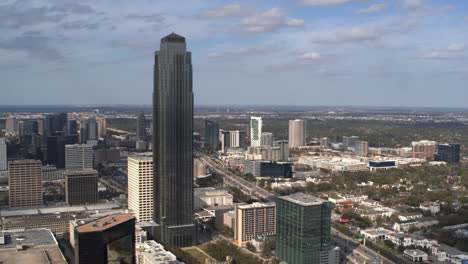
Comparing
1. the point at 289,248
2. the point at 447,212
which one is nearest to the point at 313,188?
the point at 447,212

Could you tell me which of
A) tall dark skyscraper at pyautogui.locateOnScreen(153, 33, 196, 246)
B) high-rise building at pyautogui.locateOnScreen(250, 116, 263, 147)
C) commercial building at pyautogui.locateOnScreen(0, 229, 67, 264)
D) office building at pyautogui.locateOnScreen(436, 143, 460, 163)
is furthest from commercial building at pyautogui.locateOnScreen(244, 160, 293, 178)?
commercial building at pyautogui.locateOnScreen(0, 229, 67, 264)

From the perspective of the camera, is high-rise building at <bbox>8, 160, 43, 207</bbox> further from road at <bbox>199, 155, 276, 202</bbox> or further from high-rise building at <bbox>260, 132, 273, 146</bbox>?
high-rise building at <bbox>260, 132, 273, 146</bbox>

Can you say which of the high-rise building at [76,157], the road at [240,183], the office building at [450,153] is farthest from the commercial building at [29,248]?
the office building at [450,153]

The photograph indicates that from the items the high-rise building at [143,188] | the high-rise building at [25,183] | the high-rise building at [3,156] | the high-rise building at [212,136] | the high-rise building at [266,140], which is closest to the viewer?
the high-rise building at [143,188]

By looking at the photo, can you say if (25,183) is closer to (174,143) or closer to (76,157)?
(76,157)

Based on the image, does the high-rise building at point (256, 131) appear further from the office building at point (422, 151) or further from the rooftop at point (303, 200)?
the rooftop at point (303, 200)

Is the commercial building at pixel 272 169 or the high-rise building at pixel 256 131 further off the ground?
the high-rise building at pixel 256 131

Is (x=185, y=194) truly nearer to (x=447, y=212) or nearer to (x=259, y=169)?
(x=447, y=212)
